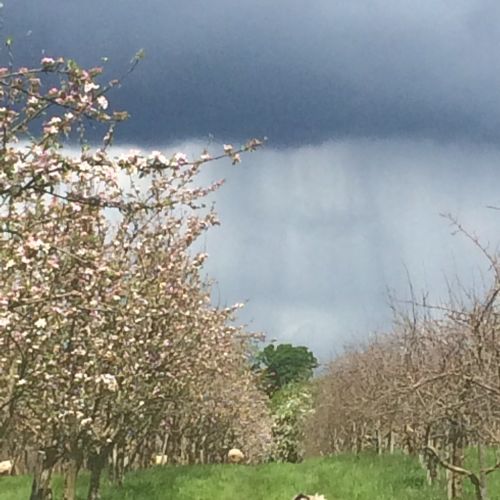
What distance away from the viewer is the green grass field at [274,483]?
23648 mm

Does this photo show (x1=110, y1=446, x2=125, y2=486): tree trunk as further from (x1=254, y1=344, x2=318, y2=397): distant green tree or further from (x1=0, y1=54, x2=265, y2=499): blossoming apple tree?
(x1=254, y1=344, x2=318, y2=397): distant green tree

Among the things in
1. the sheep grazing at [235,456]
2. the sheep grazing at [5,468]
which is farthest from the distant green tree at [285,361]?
the sheep grazing at [5,468]

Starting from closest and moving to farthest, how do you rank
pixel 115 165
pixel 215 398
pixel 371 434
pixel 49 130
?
pixel 115 165
pixel 49 130
pixel 215 398
pixel 371 434

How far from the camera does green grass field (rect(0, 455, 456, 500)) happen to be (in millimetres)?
23648

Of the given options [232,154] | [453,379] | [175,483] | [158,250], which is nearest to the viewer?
[232,154]

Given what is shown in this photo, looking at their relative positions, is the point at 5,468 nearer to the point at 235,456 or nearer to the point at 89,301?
the point at 235,456

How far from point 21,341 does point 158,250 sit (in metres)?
7.20

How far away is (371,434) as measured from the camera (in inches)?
1779

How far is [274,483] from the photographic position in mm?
26594

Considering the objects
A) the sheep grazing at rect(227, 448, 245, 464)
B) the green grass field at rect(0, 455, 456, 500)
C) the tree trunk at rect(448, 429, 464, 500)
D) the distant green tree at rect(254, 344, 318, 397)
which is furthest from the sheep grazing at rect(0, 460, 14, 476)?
the distant green tree at rect(254, 344, 318, 397)

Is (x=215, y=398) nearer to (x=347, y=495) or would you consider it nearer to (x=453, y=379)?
(x=347, y=495)

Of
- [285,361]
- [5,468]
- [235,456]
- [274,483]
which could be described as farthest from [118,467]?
[285,361]

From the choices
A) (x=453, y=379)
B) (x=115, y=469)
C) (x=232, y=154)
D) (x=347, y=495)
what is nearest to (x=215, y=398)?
(x=115, y=469)

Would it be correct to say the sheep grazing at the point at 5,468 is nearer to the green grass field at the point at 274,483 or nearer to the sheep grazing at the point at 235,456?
the green grass field at the point at 274,483
